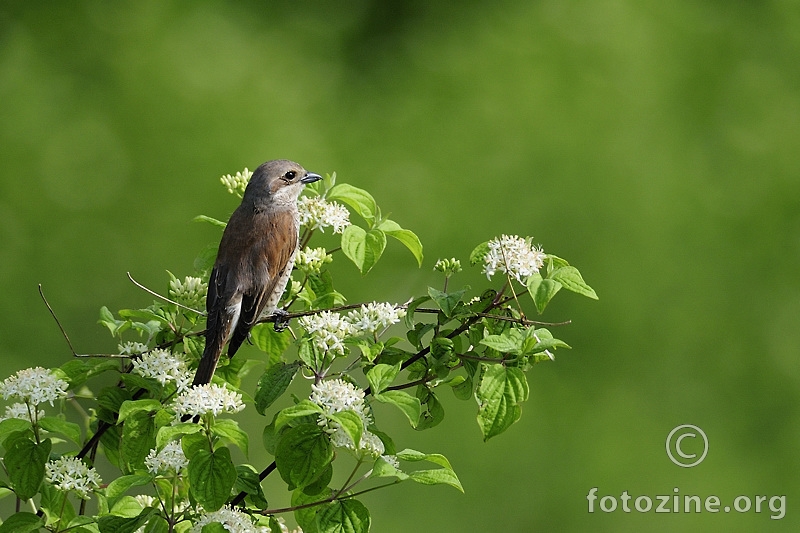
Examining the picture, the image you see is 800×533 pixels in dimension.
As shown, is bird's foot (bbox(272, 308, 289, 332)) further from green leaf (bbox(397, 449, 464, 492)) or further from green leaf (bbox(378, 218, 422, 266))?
green leaf (bbox(397, 449, 464, 492))

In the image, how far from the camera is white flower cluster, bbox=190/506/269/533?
116 cm

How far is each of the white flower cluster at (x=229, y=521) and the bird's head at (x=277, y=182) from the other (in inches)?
27.9

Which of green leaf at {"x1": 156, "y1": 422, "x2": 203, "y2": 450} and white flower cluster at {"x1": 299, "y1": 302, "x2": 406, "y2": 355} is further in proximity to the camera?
white flower cluster at {"x1": 299, "y1": 302, "x2": 406, "y2": 355}

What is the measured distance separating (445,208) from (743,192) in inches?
52.5

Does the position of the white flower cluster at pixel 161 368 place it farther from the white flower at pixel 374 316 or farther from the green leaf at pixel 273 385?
the white flower at pixel 374 316

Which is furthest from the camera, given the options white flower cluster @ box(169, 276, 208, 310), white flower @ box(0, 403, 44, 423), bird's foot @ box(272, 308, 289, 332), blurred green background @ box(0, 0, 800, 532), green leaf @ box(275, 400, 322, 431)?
blurred green background @ box(0, 0, 800, 532)

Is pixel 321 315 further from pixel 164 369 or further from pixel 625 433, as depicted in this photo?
pixel 625 433

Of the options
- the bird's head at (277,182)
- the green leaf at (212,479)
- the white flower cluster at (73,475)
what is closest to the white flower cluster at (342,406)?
the green leaf at (212,479)

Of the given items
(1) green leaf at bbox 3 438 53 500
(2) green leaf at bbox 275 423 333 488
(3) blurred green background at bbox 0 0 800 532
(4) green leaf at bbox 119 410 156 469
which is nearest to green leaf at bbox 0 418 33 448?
(1) green leaf at bbox 3 438 53 500

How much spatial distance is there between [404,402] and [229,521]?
26 centimetres

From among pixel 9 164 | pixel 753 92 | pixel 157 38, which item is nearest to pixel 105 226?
pixel 9 164

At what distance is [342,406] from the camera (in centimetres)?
111

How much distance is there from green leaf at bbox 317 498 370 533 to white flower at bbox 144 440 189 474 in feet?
0.61

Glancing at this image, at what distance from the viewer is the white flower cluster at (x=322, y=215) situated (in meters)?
1.44
